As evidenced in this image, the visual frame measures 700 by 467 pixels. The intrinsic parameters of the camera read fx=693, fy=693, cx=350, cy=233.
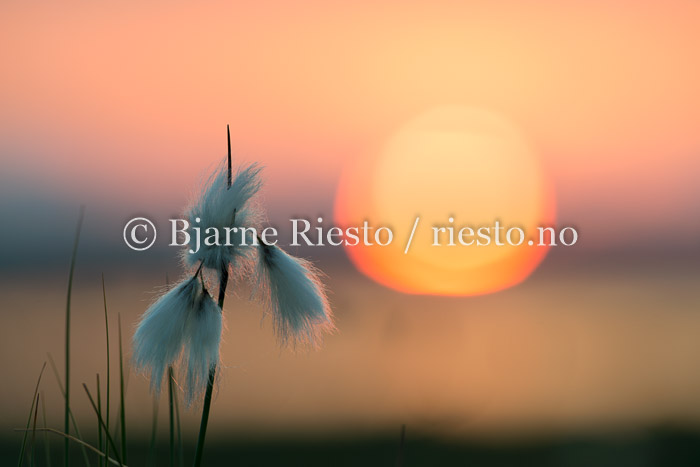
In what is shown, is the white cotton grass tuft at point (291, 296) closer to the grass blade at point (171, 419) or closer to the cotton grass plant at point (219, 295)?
the cotton grass plant at point (219, 295)

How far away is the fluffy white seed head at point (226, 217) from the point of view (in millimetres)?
1402

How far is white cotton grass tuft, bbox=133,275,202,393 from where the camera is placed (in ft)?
4.63

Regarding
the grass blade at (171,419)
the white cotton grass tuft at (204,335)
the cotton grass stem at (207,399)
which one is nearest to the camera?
the cotton grass stem at (207,399)

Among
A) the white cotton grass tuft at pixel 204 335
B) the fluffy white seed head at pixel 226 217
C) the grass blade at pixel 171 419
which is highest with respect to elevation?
the fluffy white seed head at pixel 226 217

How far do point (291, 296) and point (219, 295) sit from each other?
176 millimetres

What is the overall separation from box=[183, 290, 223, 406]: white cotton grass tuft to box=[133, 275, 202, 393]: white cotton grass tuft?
0.04 feet

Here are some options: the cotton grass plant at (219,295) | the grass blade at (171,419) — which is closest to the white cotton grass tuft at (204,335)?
the cotton grass plant at (219,295)

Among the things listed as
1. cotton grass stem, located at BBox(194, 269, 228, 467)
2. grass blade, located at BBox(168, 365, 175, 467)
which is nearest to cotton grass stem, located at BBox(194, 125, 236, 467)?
cotton grass stem, located at BBox(194, 269, 228, 467)

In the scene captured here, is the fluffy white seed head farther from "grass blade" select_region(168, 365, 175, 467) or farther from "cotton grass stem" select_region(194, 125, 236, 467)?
"grass blade" select_region(168, 365, 175, 467)

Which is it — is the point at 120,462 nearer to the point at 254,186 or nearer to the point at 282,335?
the point at 282,335

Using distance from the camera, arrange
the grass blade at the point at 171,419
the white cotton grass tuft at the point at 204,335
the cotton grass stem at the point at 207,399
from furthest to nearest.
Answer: the grass blade at the point at 171,419
the white cotton grass tuft at the point at 204,335
the cotton grass stem at the point at 207,399

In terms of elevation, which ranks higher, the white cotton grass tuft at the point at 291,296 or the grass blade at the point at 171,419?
the white cotton grass tuft at the point at 291,296

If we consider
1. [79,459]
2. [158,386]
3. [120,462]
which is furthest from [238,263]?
[79,459]

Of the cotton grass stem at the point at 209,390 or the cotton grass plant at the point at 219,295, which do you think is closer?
the cotton grass stem at the point at 209,390
